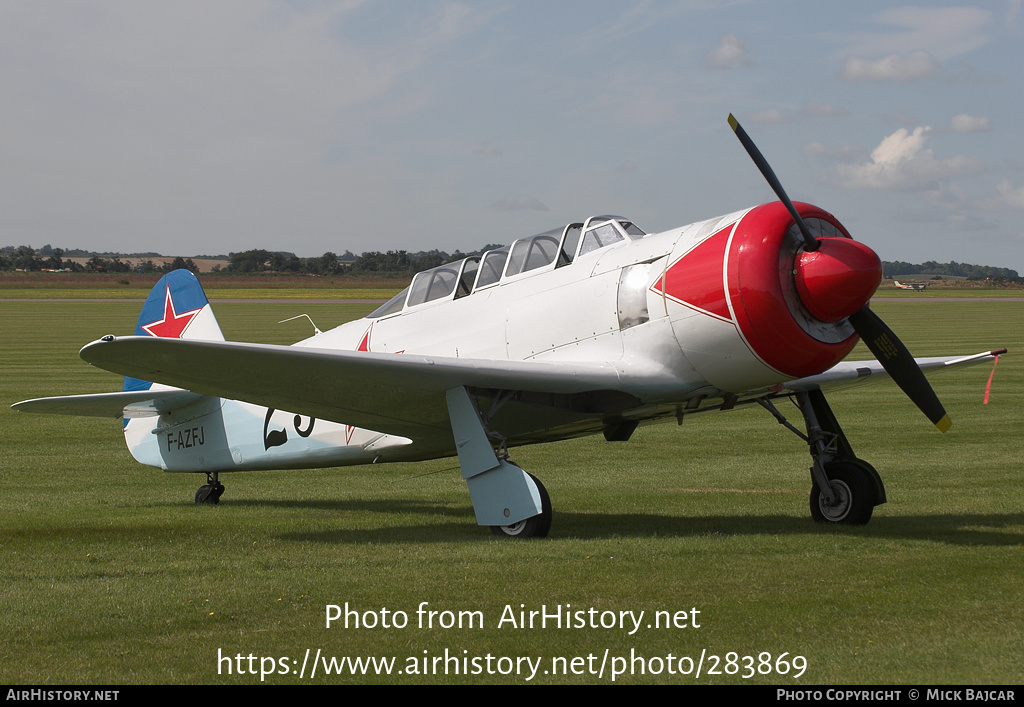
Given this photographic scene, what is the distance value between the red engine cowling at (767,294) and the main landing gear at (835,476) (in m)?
1.37

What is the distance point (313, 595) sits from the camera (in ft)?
21.1

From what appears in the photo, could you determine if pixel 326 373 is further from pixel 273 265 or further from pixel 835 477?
pixel 273 265

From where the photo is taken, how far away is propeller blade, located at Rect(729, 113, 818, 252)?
767cm

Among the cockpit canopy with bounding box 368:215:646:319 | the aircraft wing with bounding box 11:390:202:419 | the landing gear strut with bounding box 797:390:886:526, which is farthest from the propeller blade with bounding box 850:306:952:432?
the aircraft wing with bounding box 11:390:202:419

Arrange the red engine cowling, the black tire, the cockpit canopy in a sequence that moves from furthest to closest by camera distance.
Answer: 1. the black tire
2. the cockpit canopy
3. the red engine cowling

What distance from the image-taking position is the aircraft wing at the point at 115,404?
9.38 meters

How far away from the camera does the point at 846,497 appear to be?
889 centimetres

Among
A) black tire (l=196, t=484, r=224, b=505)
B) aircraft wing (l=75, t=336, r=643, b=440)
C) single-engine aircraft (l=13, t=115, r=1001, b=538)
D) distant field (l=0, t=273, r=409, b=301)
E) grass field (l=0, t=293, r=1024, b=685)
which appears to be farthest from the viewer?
distant field (l=0, t=273, r=409, b=301)

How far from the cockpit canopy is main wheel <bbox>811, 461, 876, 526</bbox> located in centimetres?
270

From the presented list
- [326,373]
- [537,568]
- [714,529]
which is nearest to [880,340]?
[714,529]

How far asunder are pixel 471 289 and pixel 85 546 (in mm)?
4008

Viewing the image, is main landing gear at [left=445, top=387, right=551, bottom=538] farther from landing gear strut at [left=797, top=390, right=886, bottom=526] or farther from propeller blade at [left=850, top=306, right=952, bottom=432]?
propeller blade at [left=850, top=306, right=952, bottom=432]

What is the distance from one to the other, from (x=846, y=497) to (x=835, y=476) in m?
0.23

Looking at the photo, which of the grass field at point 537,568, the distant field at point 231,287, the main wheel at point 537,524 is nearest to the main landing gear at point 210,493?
the grass field at point 537,568
